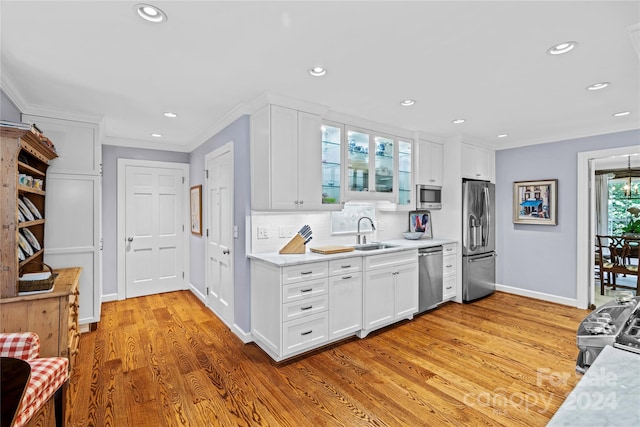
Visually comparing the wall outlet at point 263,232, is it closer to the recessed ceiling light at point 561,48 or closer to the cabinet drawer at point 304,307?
the cabinet drawer at point 304,307

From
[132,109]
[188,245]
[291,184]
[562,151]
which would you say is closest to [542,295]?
[562,151]

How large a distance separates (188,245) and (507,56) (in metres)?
4.78

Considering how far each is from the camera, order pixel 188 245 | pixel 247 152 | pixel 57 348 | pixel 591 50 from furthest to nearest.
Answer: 1. pixel 188 245
2. pixel 247 152
3. pixel 57 348
4. pixel 591 50

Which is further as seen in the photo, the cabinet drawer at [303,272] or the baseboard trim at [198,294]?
the baseboard trim at [198,294]

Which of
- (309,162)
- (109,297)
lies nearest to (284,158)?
(309,162)

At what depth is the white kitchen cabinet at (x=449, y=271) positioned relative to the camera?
430 cm

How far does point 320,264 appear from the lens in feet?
9.65

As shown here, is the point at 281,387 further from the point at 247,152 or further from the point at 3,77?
the point at 3,77

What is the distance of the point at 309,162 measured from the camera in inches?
122

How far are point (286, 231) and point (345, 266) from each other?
2.54ft

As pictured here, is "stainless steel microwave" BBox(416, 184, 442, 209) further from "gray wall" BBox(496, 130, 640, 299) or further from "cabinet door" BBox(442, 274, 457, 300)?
"gray wall" BBox(496, 130, 640, 299)

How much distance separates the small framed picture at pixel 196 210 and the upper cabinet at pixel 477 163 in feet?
12.5

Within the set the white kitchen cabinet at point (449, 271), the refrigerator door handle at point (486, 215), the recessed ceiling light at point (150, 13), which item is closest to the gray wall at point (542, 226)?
the refrigerator door handle at point (486, 215)

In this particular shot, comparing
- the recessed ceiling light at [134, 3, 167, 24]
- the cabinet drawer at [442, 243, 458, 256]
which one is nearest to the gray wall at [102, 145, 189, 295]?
the recessed ceiling light at [134, 3, 167, 24]
